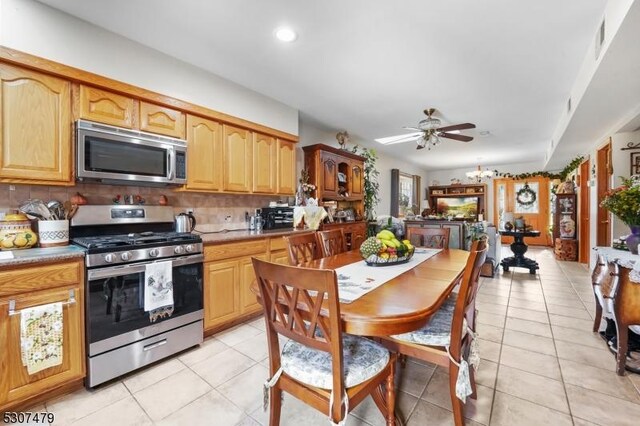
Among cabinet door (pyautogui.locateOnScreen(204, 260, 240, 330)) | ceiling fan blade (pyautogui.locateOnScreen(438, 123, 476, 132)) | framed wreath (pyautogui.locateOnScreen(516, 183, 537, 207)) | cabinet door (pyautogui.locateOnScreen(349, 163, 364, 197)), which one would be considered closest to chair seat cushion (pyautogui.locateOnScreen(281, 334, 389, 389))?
cabinet door (pyautogui.locateOnScreen(204, 260, 240, 330))

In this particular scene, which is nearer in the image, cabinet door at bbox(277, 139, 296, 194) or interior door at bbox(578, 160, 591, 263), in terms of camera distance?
cabinet door at bbox(277, 139, 296, 194)

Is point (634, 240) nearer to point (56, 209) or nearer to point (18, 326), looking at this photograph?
point (18, 326)

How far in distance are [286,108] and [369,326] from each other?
Answer: 3.27 m

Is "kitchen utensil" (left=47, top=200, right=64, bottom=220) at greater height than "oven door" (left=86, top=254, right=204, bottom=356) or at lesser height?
greater

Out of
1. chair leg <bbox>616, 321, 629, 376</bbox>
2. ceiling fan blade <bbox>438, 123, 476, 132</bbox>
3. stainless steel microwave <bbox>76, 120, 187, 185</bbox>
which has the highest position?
ceiling fan blade <bbox>438, 123, 476, 132</bbox>

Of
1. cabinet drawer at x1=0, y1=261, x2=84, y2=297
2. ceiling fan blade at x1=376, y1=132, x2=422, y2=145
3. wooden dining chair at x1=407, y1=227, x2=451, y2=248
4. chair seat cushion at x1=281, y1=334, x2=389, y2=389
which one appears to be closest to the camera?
chair seat cushion at x1=281, y1=334, x2=389, y2=389

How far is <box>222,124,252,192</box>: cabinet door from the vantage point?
2.98 meters

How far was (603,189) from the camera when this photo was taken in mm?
4301

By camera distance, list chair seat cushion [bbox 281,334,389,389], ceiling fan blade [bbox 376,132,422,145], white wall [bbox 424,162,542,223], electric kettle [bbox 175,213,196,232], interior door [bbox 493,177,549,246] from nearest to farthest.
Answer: chair seat cushion [bbox 281,334,389,389], electric kettle [bbox 175,213,196,232], ceiling fan blade [bbox 376,132,422,145], interior door [bbox 493,177,549,246], white wall [bbox 424,162,542,223]

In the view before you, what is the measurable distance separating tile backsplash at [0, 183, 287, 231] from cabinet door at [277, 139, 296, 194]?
0.77ft

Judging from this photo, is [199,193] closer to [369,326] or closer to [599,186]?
[369,326]

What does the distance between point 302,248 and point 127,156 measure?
63.4 inches

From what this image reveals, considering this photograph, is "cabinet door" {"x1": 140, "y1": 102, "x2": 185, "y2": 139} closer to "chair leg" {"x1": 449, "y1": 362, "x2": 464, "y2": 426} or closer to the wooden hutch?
the wooden hutch

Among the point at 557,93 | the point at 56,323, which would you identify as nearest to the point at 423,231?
the point at 557,93
